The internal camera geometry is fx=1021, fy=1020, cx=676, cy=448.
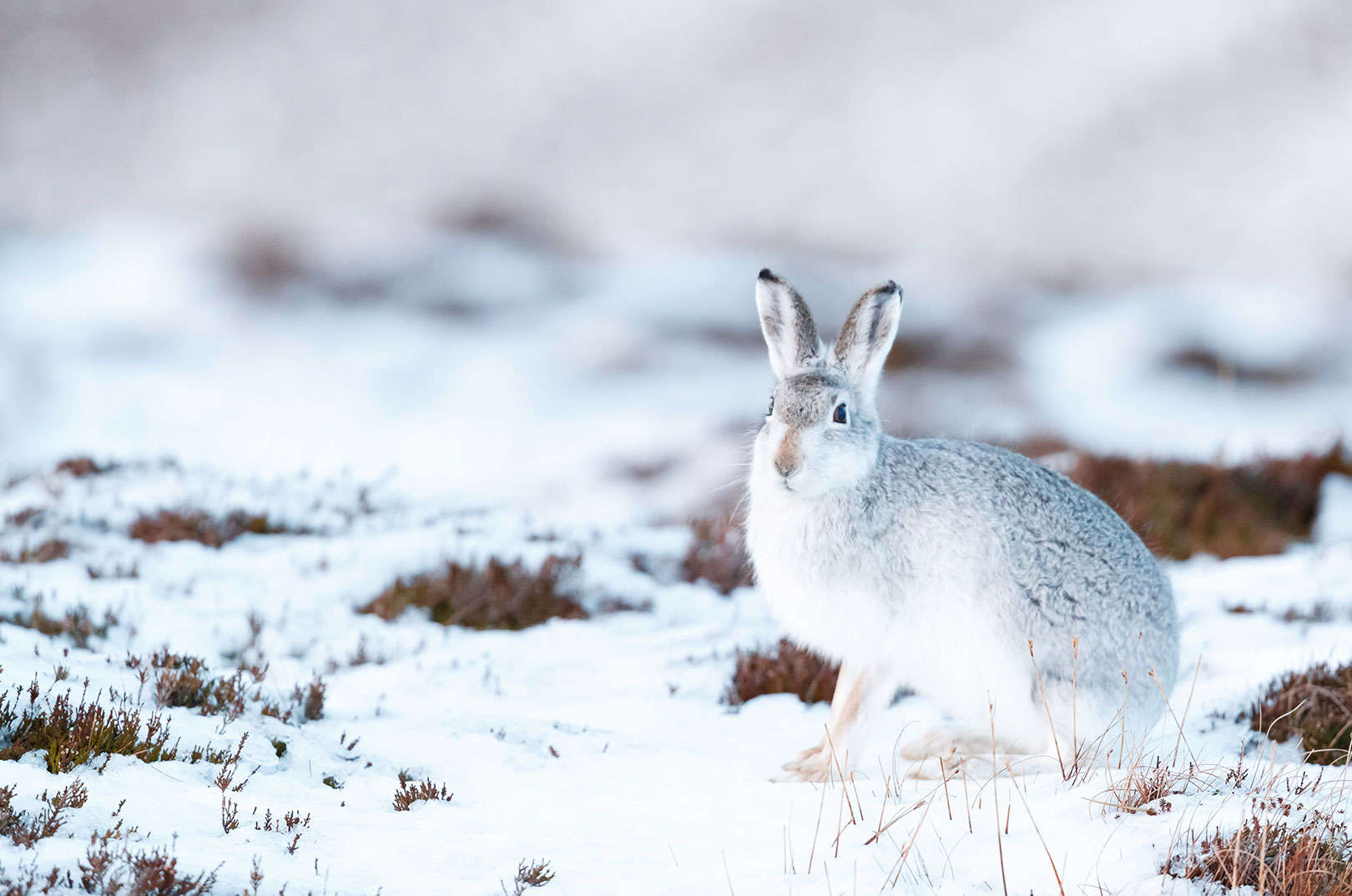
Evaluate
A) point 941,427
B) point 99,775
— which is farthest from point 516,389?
point 99,775

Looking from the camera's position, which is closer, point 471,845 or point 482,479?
point 471,845

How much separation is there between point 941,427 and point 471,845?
988 cm

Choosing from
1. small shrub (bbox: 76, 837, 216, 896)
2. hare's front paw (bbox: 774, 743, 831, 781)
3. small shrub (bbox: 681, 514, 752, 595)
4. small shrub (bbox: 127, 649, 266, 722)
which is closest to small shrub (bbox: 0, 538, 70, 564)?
small shrub (bbox: 127, 649, 266, 722)

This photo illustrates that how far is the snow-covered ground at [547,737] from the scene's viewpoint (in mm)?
3316

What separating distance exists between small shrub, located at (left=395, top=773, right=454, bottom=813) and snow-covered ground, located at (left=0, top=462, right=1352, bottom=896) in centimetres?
5

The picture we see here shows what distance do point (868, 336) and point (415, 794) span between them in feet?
9.51

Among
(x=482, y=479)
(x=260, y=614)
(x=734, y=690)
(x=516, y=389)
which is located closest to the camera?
(x=734, y=690)

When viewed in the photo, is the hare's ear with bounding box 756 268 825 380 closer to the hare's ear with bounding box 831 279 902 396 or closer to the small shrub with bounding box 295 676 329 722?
the hare's ear with bounding box 831 279 902 396

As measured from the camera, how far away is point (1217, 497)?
37.2 feet

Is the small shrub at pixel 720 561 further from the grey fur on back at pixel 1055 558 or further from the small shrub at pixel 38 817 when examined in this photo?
the small shrub at pixel 38 817

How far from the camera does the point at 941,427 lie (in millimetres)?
12461

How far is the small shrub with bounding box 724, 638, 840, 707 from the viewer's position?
19.8 feet

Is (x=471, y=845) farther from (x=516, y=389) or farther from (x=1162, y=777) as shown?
(x=516, y=389)

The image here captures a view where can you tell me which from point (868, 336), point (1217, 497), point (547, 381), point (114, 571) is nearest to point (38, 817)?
point (868, 336)
